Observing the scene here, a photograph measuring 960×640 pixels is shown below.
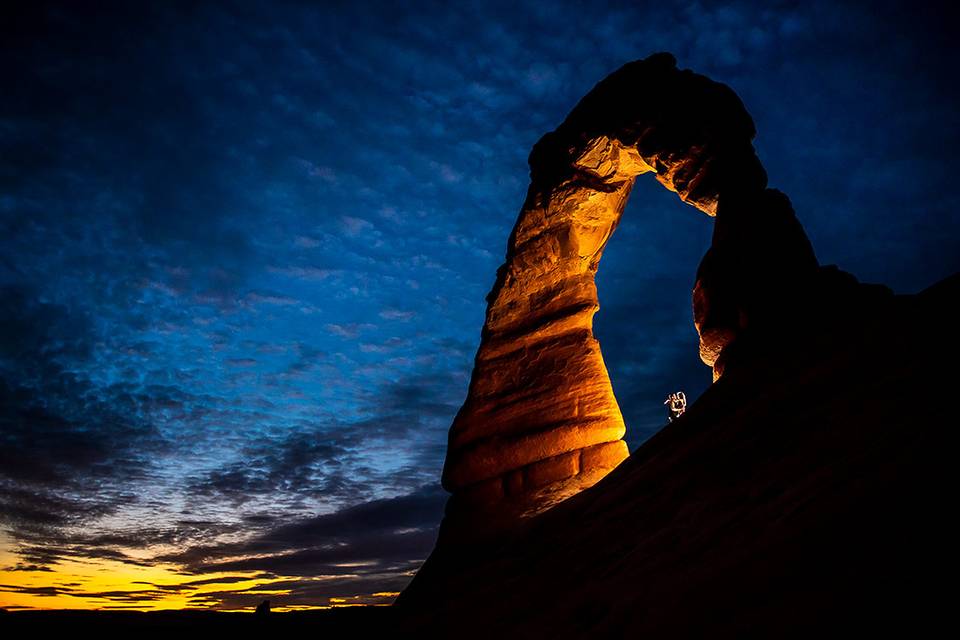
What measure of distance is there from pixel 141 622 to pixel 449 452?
1035cm

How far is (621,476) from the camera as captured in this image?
25.0 ft

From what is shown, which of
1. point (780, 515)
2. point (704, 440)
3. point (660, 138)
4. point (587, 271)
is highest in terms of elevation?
point (660, 138)

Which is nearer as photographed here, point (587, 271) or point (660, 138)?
point (660, 138)

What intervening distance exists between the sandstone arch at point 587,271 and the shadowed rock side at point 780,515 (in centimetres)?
157

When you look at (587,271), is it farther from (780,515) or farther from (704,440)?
(780,515)

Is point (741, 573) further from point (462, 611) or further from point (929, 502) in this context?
point (462, 611)

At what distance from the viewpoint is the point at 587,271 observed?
47.1 feet

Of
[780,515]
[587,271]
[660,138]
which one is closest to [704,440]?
[780,515]

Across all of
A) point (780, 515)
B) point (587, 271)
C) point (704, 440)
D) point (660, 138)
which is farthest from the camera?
point (587, 271)

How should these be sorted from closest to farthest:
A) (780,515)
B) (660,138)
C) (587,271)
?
(780,515), (660,138), (587,271)

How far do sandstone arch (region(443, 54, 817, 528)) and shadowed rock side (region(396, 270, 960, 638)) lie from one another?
1569 millimetres

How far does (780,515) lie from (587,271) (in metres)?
11.4

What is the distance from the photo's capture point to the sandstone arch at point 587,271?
10.0 metres

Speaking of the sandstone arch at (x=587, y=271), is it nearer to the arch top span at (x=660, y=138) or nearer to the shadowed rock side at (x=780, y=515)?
the arch top span at (x=660, y=138)
